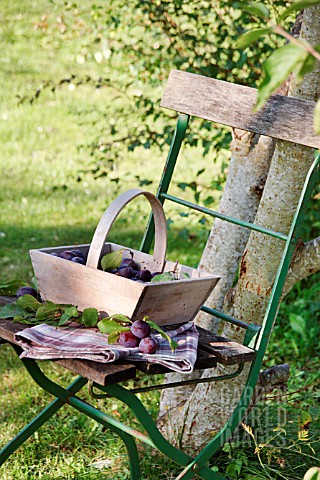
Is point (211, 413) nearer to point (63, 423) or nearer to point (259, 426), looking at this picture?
point (259, 426)

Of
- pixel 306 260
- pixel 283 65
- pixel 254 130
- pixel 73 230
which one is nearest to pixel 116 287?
pixel 254 130

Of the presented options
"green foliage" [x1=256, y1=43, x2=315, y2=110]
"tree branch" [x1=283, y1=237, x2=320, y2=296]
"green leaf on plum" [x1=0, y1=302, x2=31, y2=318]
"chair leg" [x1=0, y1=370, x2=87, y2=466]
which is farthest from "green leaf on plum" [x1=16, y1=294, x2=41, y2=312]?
"green foliage" [x1=256, y1=43, x2=315, y2=110]

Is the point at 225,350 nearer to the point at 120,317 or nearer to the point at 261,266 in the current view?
the point at 120,317

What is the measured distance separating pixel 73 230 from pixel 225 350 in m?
3.51

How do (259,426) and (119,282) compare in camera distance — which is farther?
(259,426)

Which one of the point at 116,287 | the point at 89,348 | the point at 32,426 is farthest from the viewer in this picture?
the point at 32,426

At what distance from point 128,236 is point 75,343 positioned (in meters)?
3.57

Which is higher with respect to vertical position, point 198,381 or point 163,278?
point 163,278

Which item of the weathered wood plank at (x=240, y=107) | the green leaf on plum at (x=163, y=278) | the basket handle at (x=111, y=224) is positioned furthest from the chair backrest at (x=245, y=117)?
the green leaf on plum at (x=163, y=278)

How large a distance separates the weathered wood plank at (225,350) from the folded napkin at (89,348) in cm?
6

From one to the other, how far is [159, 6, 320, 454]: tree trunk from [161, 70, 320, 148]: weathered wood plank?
6.3 inches

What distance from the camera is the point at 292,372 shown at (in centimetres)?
336

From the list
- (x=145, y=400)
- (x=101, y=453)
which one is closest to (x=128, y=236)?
(x=145, y=400)

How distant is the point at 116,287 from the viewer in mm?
1785
